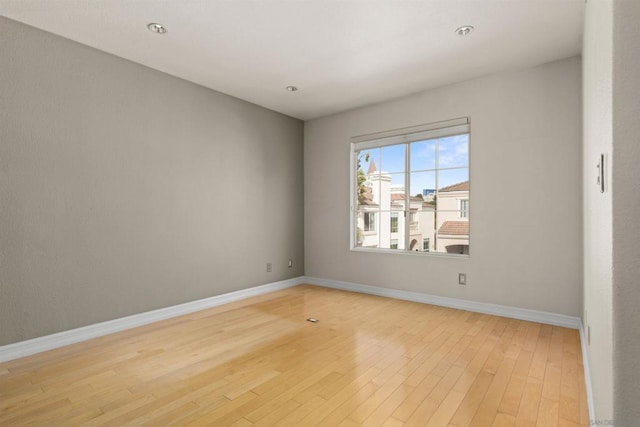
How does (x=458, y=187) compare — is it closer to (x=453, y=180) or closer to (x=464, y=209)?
(x=453, y=180)

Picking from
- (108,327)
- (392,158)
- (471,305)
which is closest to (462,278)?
(471,305)

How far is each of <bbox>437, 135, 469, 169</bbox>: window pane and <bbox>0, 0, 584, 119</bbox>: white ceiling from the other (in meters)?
0.69

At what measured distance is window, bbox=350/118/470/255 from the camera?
3.98 meters

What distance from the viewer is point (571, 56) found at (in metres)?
3.20

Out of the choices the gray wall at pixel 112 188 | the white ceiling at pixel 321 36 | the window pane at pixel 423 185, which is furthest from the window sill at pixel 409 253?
the white ceiling at pixel 321 36

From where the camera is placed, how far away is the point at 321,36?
9.46ft

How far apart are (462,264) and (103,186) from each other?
392 centimetres

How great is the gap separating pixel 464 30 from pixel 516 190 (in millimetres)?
1738

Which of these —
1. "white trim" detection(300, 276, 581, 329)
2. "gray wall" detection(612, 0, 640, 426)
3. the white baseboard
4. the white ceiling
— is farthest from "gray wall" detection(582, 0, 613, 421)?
"white trim" detection(300, 276, 581, 329)

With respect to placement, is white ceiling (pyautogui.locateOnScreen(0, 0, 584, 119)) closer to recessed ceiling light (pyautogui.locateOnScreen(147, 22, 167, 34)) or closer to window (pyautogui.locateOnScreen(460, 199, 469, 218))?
recessed ceiling light (pyautogui.locateOnScreen(147, 22, 167, 34))

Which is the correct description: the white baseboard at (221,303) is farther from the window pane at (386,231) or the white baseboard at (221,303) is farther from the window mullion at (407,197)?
the window mullion at (407,197)

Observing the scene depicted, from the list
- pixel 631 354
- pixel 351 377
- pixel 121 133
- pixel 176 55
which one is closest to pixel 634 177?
pixel 631 354

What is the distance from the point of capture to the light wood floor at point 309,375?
6.02 feet

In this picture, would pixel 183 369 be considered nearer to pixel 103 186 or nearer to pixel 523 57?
pixel 103 186
